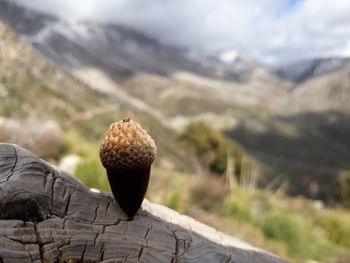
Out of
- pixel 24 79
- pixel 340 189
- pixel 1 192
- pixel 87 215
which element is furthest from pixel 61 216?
pixel 24 79

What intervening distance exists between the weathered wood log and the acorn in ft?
0.76

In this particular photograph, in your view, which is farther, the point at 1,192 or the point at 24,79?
the point at 24,79

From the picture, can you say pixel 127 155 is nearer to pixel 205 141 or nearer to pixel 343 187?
pixel 205 141

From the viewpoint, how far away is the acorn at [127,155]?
2.71 meters

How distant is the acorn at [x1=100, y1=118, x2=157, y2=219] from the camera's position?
8.88 ft

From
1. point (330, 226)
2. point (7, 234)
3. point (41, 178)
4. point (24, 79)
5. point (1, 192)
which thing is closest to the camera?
point (7, 234)

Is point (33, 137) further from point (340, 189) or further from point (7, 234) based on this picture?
point (340, 189)

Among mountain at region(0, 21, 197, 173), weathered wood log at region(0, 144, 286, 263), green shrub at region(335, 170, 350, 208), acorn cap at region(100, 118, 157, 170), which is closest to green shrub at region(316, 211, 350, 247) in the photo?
mountain at region(0, 21, 197, 173)

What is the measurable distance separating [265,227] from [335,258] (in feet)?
5.37

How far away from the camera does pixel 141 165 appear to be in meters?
2.77

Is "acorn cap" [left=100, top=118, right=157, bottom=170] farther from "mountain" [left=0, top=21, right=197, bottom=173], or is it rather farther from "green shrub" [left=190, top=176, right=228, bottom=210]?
"green shrub" [left=190, top=176, right=228, bottom=210]

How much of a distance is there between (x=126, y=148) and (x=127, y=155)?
1.7 inches

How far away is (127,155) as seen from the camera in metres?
2.70

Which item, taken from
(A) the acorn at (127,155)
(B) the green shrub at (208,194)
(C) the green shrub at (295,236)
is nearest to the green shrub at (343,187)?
(C) the green shrub at (295,236)
